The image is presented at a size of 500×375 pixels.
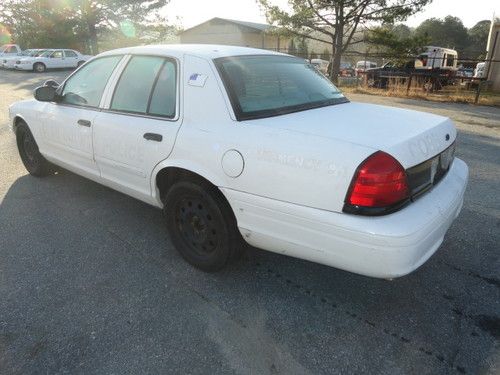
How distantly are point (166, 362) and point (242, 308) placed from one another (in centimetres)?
63

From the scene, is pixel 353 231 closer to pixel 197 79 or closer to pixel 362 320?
pixel 362 320

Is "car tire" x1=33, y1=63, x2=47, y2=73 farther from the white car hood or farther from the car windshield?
the white car hood

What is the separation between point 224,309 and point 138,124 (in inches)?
60.9

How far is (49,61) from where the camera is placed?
Result: 979 inches

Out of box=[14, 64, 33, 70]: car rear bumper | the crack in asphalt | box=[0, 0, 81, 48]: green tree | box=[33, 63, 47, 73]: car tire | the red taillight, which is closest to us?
the red taillight

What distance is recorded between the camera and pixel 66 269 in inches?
122

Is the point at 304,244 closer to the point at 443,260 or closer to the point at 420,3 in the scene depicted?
the point at 443,260

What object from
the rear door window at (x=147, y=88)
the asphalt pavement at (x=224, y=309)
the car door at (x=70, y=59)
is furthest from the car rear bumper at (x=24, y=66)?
the rear door window at (x=147, y=88)

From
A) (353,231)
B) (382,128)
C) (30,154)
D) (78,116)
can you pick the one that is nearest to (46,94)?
(78,116)

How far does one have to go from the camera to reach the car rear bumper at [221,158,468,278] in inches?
83.4

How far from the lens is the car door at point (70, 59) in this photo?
25.7 meters

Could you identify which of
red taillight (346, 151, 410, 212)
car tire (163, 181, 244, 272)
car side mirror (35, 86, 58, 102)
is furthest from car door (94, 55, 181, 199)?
red taillight (346, 151, 410, 212)

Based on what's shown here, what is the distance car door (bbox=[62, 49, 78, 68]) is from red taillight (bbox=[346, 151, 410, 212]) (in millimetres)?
27738

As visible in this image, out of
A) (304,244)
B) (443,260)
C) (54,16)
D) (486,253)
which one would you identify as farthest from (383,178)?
(54,16)
